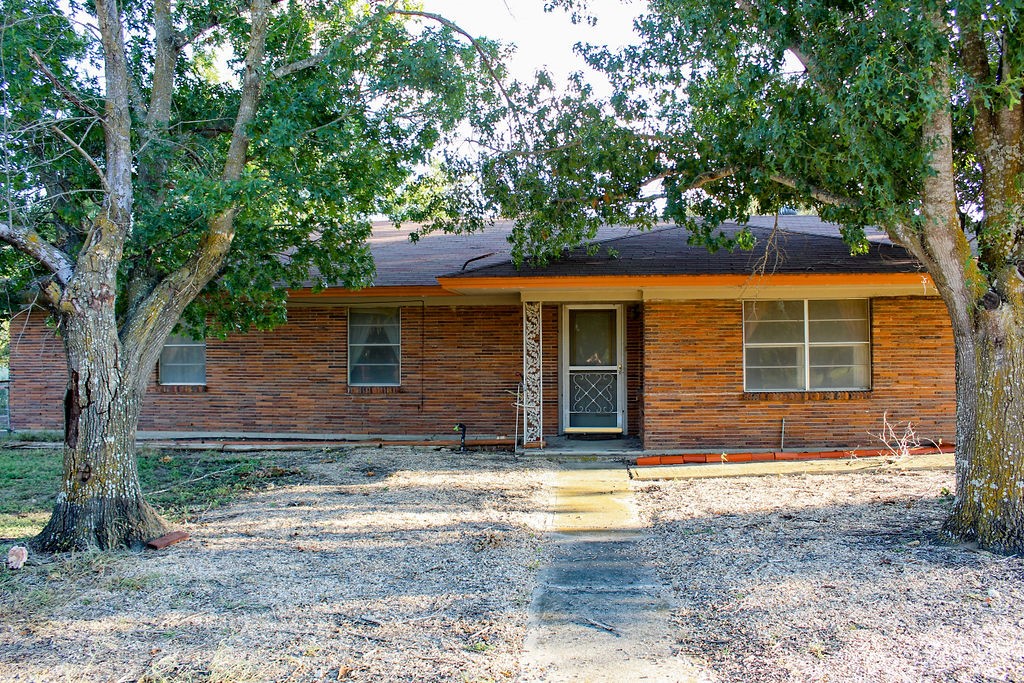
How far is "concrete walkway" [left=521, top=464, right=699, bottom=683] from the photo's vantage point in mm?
4199

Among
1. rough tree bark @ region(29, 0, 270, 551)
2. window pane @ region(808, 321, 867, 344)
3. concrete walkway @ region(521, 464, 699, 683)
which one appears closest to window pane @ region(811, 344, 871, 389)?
window pane @ region(808, 321, 867, 344)

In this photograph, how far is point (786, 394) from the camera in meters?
11.3

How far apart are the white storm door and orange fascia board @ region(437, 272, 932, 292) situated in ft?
6.56

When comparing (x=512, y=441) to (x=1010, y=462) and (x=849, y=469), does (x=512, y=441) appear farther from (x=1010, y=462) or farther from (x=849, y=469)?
(x=1010, y=462)

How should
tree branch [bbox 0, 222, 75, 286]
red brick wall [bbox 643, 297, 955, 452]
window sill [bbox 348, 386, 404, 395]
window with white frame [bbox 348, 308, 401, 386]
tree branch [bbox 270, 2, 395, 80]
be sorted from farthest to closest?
window with white frame [bbox 348, 308, 401, 386]
window sill [bbox 348, 386, 404, 395]
red brick wall [bbox 643, 297, 955, 452]
tree branch [bbox 270, 2, 395, 80]
tree branch [bbox 0, 222, 75, 286]

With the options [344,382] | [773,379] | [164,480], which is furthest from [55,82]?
[773,379]

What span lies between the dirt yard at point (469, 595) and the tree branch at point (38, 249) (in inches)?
93.7

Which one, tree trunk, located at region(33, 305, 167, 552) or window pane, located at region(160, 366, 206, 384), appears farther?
window pane, located at region(160, 366, 206, 384)

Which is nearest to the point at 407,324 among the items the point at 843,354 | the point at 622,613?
the point at 843,354

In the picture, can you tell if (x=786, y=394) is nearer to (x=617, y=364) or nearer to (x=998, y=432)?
(x=617, y=364)

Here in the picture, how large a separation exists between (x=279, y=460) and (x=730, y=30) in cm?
823

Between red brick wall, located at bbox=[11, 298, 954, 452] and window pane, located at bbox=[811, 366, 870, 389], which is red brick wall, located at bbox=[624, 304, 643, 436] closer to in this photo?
red brick wall, located at bbox=[11, 298, 954, 452]

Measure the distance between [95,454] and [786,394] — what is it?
29.3 feet

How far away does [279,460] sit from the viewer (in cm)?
1130
